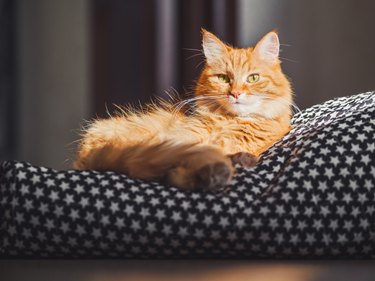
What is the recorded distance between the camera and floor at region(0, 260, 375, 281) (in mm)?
957

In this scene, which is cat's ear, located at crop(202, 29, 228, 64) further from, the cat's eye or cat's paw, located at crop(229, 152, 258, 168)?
cat's paw, located at crop(229, 152, 258, 168)

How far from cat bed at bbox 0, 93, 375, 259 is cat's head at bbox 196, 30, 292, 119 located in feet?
2.22

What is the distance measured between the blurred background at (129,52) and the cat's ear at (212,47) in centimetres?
164

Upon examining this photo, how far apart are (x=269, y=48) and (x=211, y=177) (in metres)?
0.86

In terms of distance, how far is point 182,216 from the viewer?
38.0 inches

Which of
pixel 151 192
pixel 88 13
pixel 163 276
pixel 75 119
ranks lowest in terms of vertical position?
pixel 75 119

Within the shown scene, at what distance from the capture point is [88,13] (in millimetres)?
4484

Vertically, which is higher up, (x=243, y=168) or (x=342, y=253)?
(x=243, y=168)

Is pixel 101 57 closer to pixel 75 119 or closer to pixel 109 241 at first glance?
pixel 75 119

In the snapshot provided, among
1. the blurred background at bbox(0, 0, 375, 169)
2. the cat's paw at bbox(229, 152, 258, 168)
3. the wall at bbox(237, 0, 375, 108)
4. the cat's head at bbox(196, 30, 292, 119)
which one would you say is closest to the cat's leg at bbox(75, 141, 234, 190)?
the cat's paw at bbox(229, 152, 258, 168)

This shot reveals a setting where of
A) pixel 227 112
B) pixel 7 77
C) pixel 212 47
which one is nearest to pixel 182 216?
pixel 227 112

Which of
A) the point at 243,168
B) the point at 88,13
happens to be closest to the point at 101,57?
the point at 88,13

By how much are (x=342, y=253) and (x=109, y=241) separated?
391 mm

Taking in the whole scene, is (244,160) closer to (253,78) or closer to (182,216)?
(182,216)
